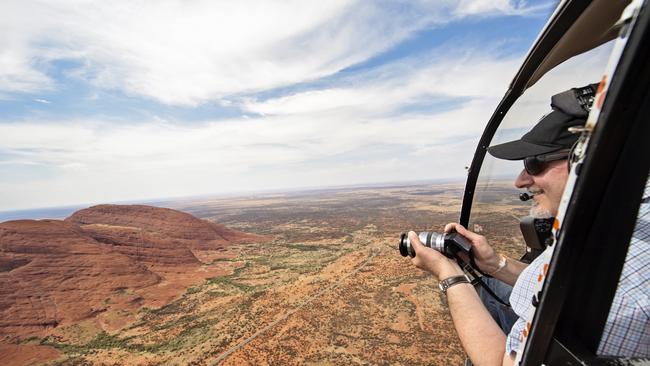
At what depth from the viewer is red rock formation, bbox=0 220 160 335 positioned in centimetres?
1650

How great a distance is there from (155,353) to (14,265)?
19.8m

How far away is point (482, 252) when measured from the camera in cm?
264

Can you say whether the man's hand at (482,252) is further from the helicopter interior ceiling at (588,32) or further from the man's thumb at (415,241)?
the helicopter interior ceiling at (588,32)

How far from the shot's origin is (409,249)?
244cm

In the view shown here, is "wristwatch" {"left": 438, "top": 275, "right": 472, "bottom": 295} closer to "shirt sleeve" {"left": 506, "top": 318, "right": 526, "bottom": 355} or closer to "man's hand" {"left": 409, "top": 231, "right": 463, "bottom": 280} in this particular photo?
"man's hand" {"left": 409, "top": 231, "right": 463, "bottom": 280}

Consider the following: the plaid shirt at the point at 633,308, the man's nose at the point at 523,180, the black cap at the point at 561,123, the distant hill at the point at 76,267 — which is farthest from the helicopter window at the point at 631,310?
the distant hill at the point at 76,267

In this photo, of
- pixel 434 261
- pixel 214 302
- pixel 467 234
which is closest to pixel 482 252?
pixel 467 234

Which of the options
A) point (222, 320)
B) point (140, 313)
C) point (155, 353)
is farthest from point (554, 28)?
point (140, 313)

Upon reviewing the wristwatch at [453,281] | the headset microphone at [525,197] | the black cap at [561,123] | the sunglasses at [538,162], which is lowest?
the wristwatch at [453,281]

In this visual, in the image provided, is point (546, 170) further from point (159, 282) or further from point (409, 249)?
point (159, 282)

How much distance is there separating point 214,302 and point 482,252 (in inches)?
681

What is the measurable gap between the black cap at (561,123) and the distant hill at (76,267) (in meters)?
21.4

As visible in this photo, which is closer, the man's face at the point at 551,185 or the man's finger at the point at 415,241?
the man's face at the point at 551,185

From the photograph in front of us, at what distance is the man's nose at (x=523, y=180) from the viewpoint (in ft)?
6.88
